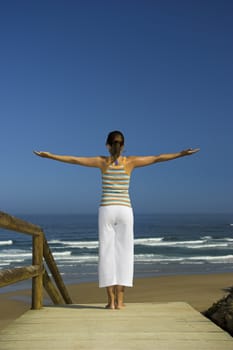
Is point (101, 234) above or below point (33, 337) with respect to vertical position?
above

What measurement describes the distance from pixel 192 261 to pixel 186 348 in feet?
82.2

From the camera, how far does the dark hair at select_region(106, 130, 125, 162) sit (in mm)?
4914

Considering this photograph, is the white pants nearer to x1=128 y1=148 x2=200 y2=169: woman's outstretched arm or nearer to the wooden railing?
x1=128 y1=148 x2=200 y2=169: woman's outstretched arm

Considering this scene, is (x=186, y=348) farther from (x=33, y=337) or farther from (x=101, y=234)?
(x=101, y=234)

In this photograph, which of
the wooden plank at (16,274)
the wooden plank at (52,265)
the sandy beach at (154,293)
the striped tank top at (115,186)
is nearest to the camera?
the wooden plank at (16,274)

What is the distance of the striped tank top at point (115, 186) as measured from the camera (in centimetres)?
489

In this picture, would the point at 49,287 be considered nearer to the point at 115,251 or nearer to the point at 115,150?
the point at 115,251

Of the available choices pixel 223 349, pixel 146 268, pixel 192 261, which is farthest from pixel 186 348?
pixel 192 261

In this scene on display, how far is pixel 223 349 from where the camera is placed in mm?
3393

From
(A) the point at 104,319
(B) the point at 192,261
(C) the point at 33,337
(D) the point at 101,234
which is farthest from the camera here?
(B) the point at 192,261

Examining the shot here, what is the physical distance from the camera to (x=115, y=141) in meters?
4.92

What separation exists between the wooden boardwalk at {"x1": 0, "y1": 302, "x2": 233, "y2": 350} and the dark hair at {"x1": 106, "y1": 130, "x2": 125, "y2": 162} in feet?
5.36

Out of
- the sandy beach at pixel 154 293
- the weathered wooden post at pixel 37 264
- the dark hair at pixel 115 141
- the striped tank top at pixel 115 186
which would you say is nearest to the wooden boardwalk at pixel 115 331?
the weathered wooden post at pixel 37 264

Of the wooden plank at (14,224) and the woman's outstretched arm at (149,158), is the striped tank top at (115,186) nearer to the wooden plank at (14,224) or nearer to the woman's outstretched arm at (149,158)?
the woman's outstretched arm at (149,158)
